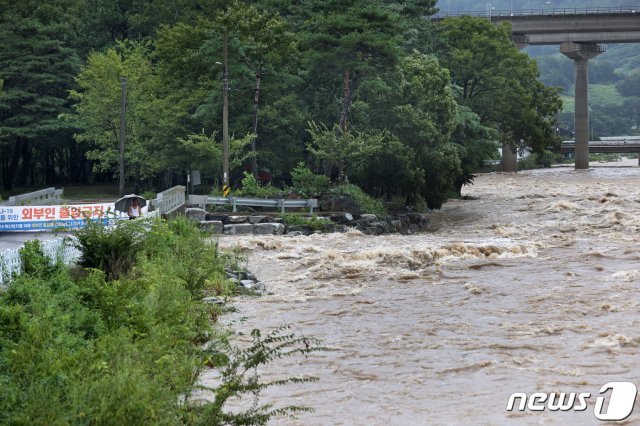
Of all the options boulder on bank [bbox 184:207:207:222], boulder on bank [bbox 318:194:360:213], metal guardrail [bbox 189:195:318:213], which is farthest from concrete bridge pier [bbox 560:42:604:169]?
boulder on bank [bbox 184:207:207:222]

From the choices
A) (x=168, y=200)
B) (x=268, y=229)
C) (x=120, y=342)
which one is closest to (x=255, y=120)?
(x=268, y=229)

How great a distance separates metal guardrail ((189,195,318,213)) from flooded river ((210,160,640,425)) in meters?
5.55

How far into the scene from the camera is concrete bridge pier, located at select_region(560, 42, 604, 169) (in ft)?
388

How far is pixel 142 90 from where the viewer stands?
66.4 metres

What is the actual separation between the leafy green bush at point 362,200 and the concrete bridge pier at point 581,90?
7109 centimetres

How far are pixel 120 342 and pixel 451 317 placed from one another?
1021 centimetres

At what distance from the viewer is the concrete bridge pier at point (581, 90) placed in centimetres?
11819

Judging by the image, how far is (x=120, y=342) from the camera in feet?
53.8

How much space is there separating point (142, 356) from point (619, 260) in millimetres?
21841

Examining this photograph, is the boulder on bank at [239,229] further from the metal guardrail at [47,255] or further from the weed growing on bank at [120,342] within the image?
the metal guardrail at [47,255]

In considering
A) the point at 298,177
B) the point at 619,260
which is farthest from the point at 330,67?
the point at 619,260

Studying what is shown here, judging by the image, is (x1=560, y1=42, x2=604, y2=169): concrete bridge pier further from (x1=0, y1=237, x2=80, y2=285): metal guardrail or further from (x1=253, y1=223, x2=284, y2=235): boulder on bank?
(x1=0, y1=237, x2=80, y2=285): metal guardrail

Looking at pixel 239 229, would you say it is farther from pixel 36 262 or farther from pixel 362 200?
pixel 36 262

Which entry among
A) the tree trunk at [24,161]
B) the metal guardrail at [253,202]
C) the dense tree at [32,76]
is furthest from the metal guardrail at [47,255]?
the tree trunk at [24,161]
